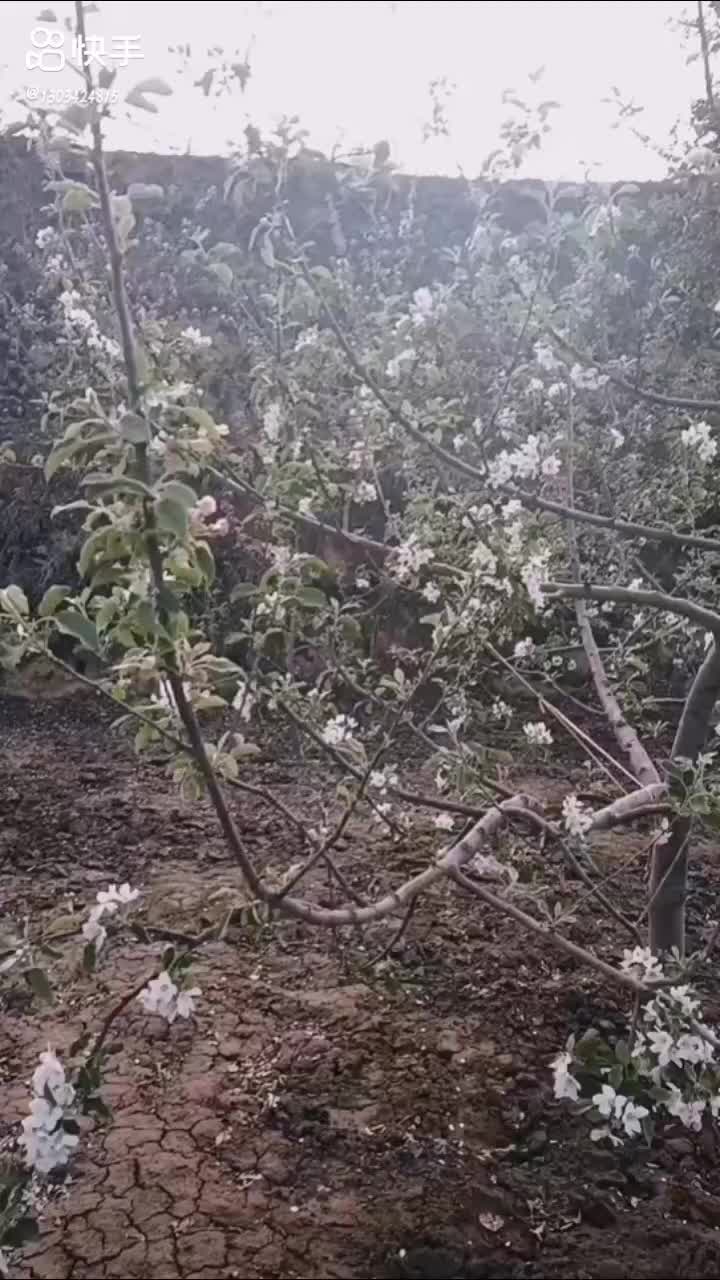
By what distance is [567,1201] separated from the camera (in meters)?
1.26

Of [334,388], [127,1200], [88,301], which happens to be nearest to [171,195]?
[334,388]

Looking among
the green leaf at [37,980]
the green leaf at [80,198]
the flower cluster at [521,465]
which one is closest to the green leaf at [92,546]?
the green leaf at [80,198]

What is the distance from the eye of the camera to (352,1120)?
4.61 ft

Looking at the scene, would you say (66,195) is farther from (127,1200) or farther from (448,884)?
(448,884)

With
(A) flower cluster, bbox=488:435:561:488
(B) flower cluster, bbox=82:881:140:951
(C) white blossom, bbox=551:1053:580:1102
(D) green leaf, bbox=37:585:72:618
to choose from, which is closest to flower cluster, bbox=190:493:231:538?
(D) green leaf, bbox=37:585:72:618

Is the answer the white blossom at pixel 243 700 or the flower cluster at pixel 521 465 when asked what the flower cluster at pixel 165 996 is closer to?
the white blossom at pixel 243 700

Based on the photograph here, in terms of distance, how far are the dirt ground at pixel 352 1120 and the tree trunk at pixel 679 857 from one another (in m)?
0.16

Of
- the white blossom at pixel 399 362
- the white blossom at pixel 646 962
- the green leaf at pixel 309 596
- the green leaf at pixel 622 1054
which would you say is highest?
the white blossom at pixel 399 362

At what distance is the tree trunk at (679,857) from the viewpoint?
5.31 feet

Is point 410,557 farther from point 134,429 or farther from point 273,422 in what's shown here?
point 134,429

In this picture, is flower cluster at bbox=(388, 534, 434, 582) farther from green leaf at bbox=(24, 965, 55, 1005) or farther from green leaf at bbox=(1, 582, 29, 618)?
green leaf at bbox=(24, 965, 55, 1005)

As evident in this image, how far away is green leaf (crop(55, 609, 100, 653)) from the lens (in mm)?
965

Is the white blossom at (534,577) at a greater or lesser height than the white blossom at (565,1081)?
greater

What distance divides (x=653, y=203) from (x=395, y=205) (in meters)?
1.34
